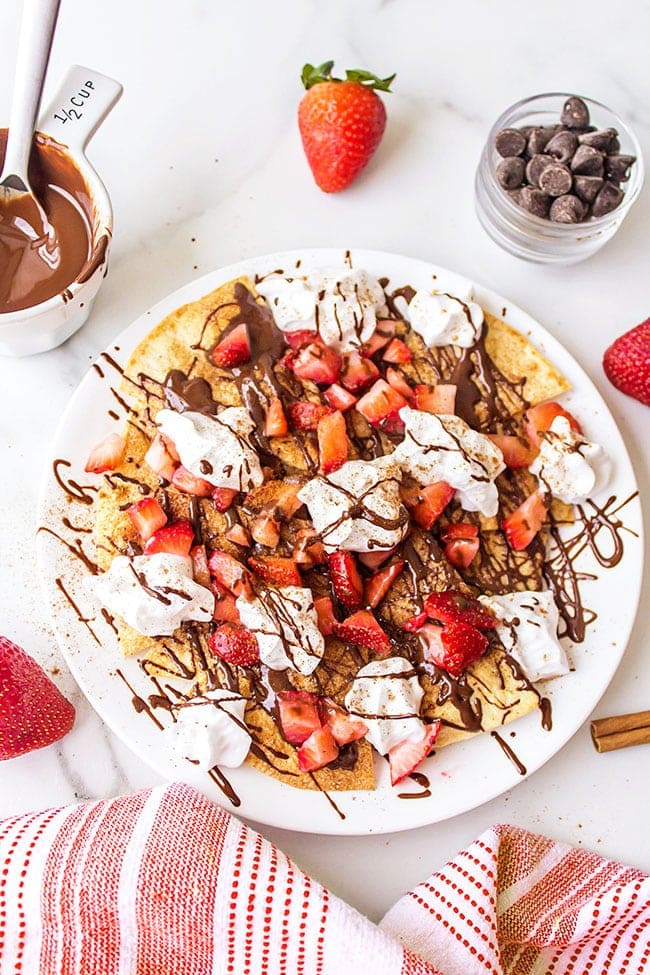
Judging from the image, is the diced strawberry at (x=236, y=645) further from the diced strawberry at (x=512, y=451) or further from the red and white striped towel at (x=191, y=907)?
the diced strawberry at (x=512, y=451)

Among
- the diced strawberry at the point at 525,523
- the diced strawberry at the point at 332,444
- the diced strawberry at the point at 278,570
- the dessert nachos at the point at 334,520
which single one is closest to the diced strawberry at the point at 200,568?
the dessert nachos at the point at 334,520

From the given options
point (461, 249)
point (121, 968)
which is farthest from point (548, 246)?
point (121, 968)

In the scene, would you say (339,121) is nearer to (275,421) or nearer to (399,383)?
(399,383)

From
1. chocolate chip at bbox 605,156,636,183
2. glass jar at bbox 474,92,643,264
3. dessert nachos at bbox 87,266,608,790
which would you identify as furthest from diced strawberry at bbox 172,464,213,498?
chocolate chip at bbox 605,156,636,183

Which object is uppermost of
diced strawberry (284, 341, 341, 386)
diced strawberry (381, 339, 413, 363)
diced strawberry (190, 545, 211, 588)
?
diced strawberry (381, 339, 413, 363)

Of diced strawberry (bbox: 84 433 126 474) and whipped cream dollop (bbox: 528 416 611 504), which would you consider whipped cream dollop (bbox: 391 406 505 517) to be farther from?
diced strawberry (bbox: 84 433 126 474)

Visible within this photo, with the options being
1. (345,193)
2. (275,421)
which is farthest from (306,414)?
(345,193)

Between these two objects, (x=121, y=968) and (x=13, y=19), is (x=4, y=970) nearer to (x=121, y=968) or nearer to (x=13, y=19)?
(x=121, y=968)
